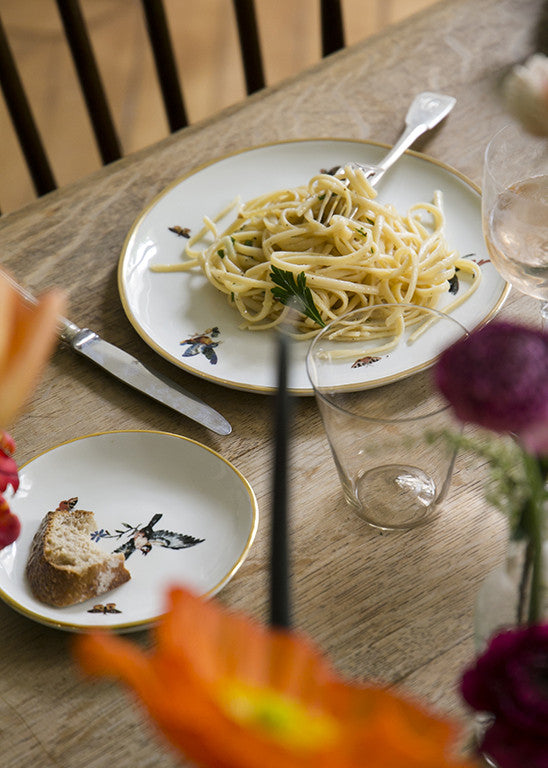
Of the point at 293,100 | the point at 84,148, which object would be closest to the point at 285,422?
the point at 293,100

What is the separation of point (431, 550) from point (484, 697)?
0.32 metres

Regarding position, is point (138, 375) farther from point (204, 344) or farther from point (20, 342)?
point (20, 342)

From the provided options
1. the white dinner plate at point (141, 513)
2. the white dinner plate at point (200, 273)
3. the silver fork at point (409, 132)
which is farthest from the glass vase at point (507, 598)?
the silver fork at point (409, 132)

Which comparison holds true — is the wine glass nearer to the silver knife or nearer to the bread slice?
the silver knife

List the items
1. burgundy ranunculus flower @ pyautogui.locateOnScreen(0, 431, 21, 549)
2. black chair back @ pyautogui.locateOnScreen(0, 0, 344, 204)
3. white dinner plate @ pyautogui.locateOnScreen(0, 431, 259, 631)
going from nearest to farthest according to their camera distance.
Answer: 1. burgundy ranunculus flower @ pyautogui.locateOnScreen(0, 431, 21, 549)
2. white dinner plate @ pyautogui.locateOnScreen(0, 431, 259, 631)
3. black chair back @ pyautogui.locateOnScreen(0, 0, 344, 204)

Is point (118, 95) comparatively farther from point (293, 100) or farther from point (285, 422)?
point (285, 422)

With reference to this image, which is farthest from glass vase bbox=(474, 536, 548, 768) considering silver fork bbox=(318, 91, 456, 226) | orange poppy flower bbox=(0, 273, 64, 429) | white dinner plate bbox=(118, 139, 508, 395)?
silver fork bbox=(318, 91, 456, 226)

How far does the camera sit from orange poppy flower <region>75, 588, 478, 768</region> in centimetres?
20

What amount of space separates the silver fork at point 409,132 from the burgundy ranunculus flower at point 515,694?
26.8 inches

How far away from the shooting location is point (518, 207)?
700mm

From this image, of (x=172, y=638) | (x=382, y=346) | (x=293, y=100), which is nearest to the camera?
(x=172, y=638)

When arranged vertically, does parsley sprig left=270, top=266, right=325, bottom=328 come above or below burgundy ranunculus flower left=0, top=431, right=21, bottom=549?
below

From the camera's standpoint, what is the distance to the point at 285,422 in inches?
9.0

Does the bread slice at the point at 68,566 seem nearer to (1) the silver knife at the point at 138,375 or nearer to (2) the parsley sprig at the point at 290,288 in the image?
(1) the silver knife at the point at 138,375
